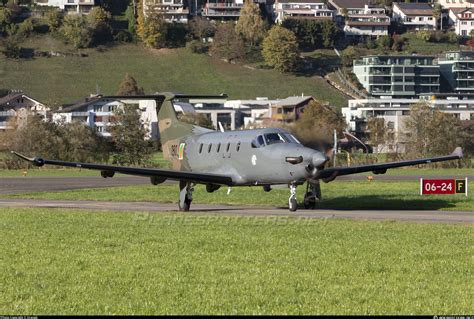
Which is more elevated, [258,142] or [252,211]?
[258,142]

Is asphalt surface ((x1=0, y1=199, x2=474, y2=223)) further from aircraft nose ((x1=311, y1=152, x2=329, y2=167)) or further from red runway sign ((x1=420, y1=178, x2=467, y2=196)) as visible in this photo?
red runway sign ((x1=420, y1=178, x2=467, y2=196))

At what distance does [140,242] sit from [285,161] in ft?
41.7

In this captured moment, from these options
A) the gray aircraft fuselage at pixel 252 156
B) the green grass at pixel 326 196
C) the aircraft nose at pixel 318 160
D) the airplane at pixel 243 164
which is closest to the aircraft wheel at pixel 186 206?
the airplane at pixel 243 164

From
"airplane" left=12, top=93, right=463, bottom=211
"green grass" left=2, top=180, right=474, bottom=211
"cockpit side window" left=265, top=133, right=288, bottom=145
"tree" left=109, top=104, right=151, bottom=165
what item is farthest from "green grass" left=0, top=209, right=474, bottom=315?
"tree" left=109, top=104, right=151, bottom=165

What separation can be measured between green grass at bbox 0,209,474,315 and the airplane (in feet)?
19.5

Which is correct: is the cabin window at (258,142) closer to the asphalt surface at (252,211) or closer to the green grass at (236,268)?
the asphalt surface at (252,211)

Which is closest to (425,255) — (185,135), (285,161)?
(285,161)

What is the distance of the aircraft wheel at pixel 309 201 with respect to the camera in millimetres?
43312

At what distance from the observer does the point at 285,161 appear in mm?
40406

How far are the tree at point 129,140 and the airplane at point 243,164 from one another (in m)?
56.8

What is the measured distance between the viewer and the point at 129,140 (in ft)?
352

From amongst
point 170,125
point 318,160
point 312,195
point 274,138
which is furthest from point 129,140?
point 318,160

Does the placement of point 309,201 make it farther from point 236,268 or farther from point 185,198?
point 236,268

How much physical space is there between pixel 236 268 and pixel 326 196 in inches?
1152
